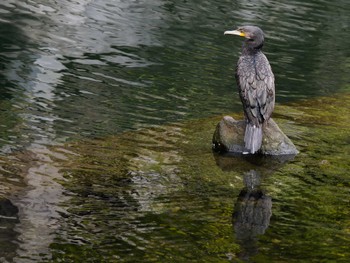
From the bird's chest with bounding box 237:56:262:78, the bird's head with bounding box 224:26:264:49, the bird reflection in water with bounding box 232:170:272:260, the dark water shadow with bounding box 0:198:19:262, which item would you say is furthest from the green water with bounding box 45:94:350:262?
the bird's head with bounding box 224:26:264:49

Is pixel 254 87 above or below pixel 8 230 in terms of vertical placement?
above

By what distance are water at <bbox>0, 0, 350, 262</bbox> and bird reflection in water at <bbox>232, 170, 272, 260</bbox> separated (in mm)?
26

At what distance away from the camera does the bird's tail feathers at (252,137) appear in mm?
9961

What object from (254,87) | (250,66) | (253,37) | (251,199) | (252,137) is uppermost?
(253,37)

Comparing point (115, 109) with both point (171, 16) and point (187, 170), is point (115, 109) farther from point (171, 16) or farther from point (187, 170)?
point (171, 16)

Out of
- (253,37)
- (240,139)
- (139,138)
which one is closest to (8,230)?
(139,138)

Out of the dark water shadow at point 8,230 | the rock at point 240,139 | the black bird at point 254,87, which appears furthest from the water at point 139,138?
the black bird at point 254,87

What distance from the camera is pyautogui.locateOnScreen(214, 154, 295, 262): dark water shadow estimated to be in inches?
295

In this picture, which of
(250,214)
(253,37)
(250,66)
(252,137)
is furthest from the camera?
(253,37)

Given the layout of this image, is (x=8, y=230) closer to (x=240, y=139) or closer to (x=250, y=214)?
(x=250, y=214)

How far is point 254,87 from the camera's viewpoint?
403 inches

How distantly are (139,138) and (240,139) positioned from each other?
1246 mm

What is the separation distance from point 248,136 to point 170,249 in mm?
3126

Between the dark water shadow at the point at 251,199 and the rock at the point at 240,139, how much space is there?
94 millimetres
